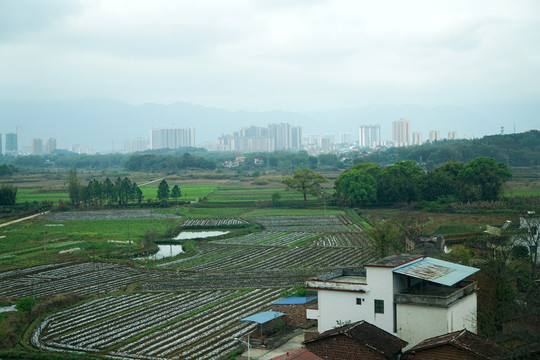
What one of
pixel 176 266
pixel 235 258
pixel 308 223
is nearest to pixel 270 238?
pixel 308 223

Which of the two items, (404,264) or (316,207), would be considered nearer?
(404,264)

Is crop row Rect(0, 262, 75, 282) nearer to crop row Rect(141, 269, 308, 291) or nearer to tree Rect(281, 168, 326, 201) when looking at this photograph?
crop row Rect(141, 269, 308, 291)

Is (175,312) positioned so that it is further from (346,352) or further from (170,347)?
(346,352)

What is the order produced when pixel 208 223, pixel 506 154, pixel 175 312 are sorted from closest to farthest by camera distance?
pixel 175 312
pixel 208 223
pixel 506 154

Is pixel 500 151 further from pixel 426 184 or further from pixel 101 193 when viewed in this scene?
pixel 101 193

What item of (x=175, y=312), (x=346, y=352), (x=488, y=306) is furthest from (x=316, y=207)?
(x=346, y=352)
